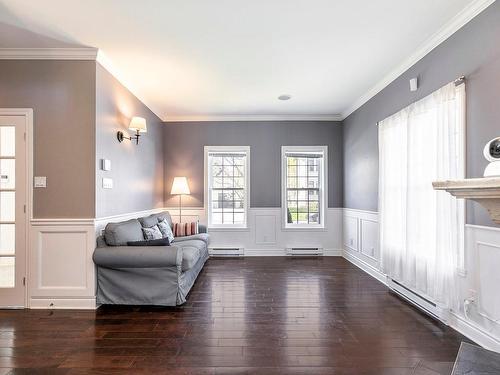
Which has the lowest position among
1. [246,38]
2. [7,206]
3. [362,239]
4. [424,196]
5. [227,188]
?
[362,239]

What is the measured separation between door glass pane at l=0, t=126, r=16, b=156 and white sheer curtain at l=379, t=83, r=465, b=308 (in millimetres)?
4492

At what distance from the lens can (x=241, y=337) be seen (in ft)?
8.26

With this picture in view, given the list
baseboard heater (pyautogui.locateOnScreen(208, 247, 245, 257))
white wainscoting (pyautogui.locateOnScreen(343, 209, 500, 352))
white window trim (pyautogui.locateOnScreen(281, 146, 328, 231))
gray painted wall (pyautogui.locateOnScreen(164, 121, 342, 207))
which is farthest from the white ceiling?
baseboard heater (pyautogui.locateOnScreen(208, 247, 245, 257))

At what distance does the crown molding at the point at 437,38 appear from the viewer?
7.87 ft

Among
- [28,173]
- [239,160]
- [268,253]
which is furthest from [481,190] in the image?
[239,160]

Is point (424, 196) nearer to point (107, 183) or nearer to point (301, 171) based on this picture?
point (301, 171)

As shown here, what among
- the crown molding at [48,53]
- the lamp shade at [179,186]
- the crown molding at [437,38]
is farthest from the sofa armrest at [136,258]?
the crown molding at [437,38]

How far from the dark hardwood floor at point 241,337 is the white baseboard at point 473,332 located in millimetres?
101

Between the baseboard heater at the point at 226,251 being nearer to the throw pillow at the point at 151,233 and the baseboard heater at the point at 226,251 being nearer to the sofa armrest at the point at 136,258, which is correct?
the throw pillow at the point at 151,233

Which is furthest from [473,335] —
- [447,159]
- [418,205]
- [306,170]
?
[306,170]

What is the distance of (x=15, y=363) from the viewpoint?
2.16 m

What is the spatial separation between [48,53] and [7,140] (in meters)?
1.08

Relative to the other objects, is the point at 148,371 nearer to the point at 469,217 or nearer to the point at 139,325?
the point at 139,325

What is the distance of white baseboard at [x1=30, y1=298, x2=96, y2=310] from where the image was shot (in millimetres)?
3150
